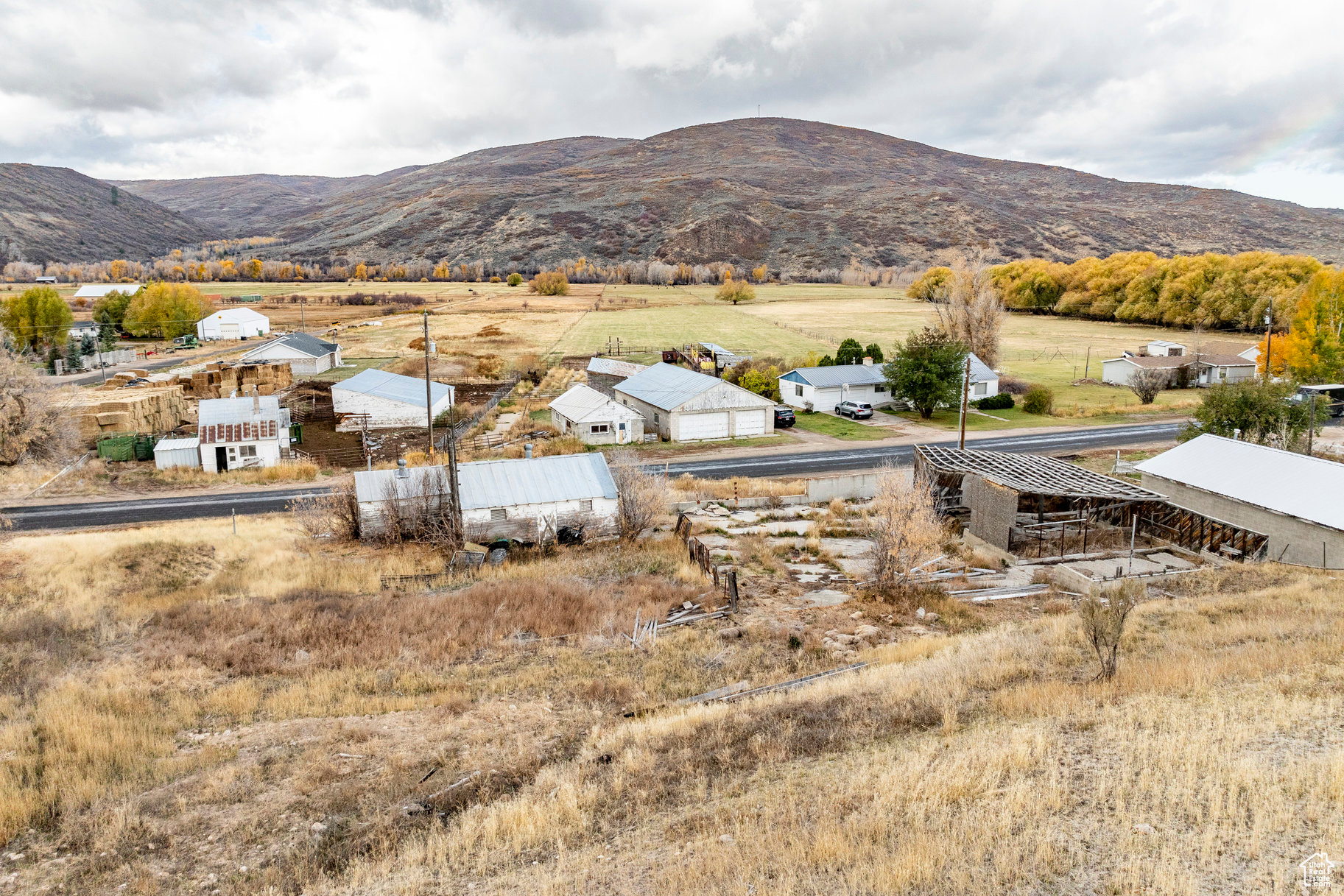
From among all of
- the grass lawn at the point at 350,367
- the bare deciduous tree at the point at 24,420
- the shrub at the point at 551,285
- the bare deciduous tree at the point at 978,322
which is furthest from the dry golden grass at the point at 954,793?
the shrub at the point at 551,285

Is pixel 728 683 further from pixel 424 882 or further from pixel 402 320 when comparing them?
pixel 402 320

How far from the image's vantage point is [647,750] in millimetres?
12211

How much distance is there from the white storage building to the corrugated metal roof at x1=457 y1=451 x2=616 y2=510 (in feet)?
69.8

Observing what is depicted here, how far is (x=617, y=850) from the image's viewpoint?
30.7 feet

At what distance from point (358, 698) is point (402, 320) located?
345 feet

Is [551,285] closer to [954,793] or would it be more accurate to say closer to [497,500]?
[497,500]

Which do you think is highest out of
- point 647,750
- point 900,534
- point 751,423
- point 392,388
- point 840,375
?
point 840,375

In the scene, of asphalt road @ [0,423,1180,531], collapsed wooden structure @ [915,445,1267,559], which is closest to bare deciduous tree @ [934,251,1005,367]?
asphalt road @ [0,423,1180,531]

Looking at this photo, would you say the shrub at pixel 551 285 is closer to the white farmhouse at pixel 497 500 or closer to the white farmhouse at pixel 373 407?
the white farmhouse at pixel 373 407

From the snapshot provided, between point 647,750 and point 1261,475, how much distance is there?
85.9 ft

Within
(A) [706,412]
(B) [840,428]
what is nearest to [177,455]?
(A) [706,412]

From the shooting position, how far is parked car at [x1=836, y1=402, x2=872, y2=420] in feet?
175
